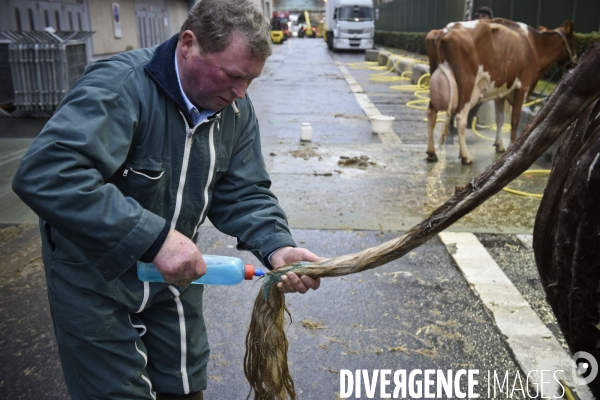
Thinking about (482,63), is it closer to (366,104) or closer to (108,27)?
(366,104)

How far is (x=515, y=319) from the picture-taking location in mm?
3717

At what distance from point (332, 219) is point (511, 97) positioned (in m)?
4.01

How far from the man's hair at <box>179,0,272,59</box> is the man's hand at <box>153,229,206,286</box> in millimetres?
622

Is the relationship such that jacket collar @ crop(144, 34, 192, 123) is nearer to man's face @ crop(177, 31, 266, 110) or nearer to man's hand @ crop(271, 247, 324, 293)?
man's face @ crop(177, 31, 266, 110)

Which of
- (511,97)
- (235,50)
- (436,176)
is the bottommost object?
(436,176)

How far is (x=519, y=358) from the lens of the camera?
10.8 ft

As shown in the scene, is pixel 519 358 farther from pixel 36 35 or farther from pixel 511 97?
pixel 36 35

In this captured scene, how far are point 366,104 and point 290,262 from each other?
1118cm

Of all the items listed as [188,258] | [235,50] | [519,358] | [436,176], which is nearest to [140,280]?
[188,258]

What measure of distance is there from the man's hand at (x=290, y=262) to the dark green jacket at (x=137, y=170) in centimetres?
4

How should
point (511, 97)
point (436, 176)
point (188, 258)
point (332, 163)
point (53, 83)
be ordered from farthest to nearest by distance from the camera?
point (53, 83)
point (511, 97)
point (332, 163)
point (436, 176)
point (188, 258)

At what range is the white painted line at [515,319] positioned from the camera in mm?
3154

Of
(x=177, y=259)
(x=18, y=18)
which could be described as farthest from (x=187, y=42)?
(x=18, y=18)

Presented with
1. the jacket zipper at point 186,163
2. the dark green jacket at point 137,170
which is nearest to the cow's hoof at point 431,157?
the dark green jacket at point 137,170
